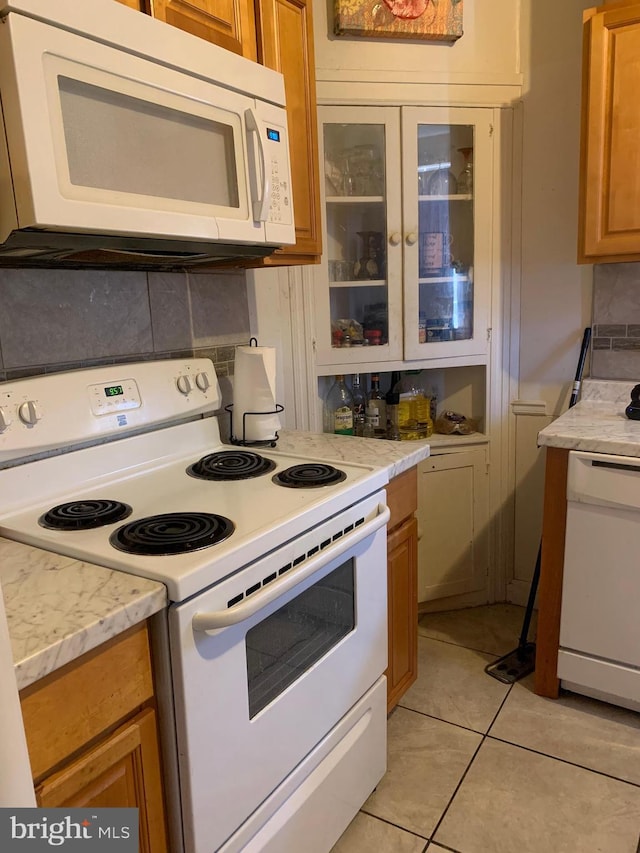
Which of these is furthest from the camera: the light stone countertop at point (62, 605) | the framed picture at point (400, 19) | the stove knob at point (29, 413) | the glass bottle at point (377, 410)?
the glass bottle at point (377, 410)

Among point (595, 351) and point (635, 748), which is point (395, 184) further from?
point (635, 748)

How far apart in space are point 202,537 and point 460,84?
197 cm

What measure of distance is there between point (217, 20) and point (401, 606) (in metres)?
1.53

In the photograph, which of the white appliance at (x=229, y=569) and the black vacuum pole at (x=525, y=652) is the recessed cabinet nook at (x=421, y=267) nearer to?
the black vacuum pole at (x=525, y=652)

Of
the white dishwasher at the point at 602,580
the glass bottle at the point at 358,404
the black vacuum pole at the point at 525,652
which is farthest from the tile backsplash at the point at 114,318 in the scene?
the black vacuum pole at the point at 525,652

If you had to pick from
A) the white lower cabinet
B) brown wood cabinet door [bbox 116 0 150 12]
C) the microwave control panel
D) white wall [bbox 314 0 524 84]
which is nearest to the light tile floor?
the white lower cabinet

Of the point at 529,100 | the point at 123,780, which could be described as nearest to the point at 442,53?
the point at 529,100

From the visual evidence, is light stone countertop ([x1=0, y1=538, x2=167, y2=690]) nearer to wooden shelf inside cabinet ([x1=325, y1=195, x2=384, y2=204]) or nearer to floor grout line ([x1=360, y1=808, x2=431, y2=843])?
floor grout line ([x1=360, y1=808, x2=431, y2=843])

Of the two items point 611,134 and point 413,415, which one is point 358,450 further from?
point 611,134

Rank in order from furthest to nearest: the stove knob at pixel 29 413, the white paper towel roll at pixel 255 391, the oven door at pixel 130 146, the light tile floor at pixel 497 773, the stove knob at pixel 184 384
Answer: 1. the white paper towel roll at pixel 255 391
2. the stove knob at pixel 184 384
3. the light tile floor at pixel 497 773
4. the stove knob at pixel 29 413
5. the oven door at pixel 130 146

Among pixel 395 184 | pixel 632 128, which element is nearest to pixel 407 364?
pixel 395 184

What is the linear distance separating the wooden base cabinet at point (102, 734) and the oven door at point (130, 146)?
26.7 inches

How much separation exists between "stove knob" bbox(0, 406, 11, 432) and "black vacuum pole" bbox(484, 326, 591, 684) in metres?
1.64

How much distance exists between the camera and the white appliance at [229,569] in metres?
1.00
